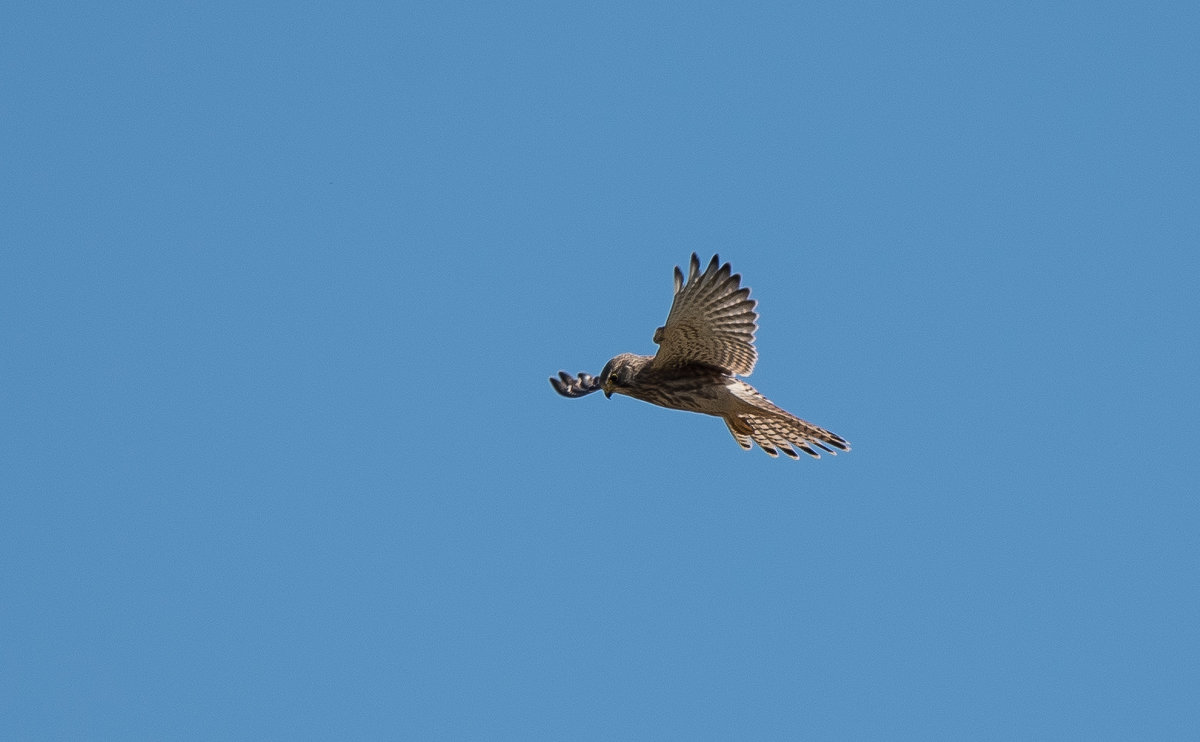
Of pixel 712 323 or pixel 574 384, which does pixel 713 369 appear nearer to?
pixel 712 323

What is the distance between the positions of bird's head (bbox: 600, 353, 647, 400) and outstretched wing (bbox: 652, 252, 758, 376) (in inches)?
15.0

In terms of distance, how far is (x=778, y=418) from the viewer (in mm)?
10828

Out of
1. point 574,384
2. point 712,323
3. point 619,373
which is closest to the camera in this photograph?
point 712,323

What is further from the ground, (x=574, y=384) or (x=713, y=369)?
(x=574, y=384)

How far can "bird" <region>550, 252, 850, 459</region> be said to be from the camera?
10.1m

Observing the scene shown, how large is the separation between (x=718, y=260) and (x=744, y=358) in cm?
79

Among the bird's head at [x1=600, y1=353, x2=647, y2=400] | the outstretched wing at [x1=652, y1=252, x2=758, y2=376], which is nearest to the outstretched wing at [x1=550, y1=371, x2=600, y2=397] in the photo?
the bird's head at [x1=600, y1=353, x2=647, y2=400]

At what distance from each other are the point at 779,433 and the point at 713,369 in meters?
0.95

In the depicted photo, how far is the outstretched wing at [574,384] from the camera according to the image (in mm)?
12422

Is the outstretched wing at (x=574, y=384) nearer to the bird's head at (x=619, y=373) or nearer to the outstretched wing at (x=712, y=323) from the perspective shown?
the bird's head at (x=619, y=373)

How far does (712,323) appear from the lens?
10.2 meters

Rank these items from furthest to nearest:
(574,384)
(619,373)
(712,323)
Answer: (574,384) → (619,373) → (712,323)

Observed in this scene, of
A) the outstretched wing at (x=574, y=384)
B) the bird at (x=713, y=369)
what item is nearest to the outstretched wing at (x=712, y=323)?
the bird at (x=713, y=369)

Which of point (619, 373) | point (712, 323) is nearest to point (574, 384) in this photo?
point (619, 373)
